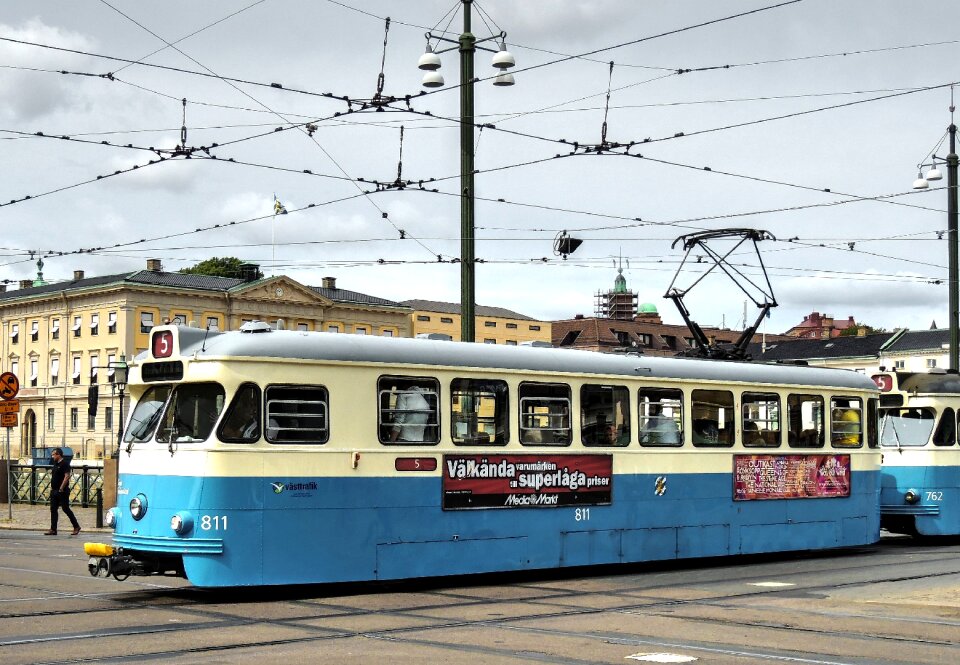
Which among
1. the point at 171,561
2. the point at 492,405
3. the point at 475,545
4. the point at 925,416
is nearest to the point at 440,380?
the point at 492,405

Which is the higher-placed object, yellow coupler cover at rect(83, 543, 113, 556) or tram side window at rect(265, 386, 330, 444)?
tram side window at rect(265, 386, 330, 444)

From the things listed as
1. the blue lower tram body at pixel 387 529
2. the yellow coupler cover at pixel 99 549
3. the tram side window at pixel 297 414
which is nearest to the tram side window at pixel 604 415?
the blue lower tram body at pixel 387 529

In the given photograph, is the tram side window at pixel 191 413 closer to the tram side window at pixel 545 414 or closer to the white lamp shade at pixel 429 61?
the tram side window at pixel 545 414

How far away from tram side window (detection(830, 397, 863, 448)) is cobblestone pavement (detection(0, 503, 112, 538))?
1507cm

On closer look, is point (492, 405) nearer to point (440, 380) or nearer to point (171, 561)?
point (440, 380)

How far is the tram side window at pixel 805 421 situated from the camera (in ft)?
68.3

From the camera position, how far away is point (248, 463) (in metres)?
14.9

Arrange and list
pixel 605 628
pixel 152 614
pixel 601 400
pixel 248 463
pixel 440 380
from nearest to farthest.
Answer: pixel 605 628
pixel 152 614
pixel 248 463
pixel 440 380
pixel 601 400

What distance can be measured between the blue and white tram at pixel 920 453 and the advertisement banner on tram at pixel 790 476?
2.84 m

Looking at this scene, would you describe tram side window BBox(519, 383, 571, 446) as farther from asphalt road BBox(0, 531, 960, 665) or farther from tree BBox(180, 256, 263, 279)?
tree BBox(180, 256, 263, 279)

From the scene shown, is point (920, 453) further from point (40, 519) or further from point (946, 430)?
point (40, 519)

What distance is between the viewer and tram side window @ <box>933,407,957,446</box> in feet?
79.1

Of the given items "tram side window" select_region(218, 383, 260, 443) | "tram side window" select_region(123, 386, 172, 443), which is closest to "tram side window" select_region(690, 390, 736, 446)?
"tram side window" select_region(218, 383, 260, 443)

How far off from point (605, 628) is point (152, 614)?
439cm
